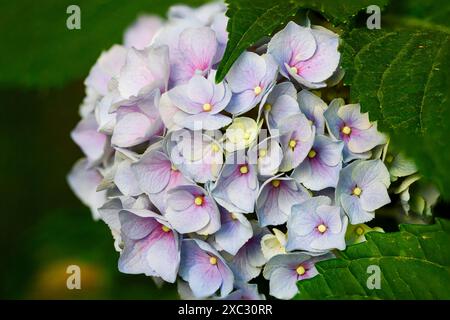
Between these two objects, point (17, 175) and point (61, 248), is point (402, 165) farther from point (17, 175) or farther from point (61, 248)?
point (17, 175)

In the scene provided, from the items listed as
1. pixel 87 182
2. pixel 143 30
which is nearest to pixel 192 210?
pixel 87 182

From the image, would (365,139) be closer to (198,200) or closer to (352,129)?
(352,129)

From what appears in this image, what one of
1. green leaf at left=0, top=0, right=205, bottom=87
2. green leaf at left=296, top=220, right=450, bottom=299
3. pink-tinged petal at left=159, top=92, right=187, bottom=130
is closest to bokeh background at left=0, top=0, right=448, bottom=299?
green leaf at left=0, top=0, right=205, bottom=87

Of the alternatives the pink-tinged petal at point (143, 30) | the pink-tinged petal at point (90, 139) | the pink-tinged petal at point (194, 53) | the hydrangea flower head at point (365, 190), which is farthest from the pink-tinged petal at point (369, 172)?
the pink-tinged petal at point (143, 30)

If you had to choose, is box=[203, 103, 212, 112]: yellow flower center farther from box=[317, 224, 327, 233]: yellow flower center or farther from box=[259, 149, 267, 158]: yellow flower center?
box=[317, 224, 327, 233]: yellow flower center

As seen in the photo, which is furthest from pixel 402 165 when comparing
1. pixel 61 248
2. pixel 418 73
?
pixel 61 248

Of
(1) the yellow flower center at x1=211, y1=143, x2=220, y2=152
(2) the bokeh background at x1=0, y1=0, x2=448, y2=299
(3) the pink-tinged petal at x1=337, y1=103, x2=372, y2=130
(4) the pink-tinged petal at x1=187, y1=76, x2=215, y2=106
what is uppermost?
(4) the pink-tinged petal at x1=187, y1=76, x2=215, y2=106

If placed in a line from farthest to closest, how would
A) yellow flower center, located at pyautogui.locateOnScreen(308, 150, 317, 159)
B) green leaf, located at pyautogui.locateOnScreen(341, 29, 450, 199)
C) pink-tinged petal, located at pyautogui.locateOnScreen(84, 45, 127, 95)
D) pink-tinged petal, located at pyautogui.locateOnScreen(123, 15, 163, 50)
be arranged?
pink-tinged petal, located at pyautogui.locateOnScreen(123, 15, 163, 50) → pink-tinged petal, located at pyautogui.locateOnScreen(84, 45, 127, 95) → yellow flower center, located at pyautogui.locateOnScreen(308, 150, 317, 159) → green leaf, located at pyautogui.locateOnScreen(341, 29, 450, 199)
